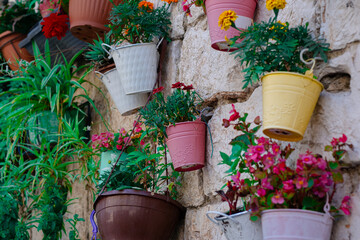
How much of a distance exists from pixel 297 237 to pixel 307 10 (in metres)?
0.88

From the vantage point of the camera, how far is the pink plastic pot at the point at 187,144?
267cm

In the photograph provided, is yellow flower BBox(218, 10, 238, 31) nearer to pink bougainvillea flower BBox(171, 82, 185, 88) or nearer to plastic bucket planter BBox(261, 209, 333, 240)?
pink bougainvillea flower BBox(171, 82, 185, 88)

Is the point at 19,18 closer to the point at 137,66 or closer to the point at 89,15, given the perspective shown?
the point at 89,15

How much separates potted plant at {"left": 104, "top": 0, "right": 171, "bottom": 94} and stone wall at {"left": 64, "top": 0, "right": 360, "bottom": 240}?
95 millimetres

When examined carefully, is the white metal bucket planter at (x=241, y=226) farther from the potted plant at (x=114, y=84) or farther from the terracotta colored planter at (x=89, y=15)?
the terracotta colored planter at (x=89, y=15)

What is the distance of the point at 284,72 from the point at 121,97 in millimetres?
1396

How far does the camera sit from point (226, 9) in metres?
2.53

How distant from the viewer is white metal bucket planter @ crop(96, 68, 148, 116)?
3.27 meters

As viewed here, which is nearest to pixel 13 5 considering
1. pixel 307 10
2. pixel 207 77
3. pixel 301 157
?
pixel 207 77

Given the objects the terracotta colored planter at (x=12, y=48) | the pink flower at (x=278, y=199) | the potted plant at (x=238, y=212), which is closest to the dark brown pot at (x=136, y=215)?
the potted plant at (x=238, y=212)

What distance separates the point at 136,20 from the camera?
3117 millimetres

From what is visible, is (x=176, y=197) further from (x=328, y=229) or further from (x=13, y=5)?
(x=13, y=5)

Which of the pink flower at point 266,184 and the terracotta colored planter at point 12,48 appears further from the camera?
the terracotta colored planter at point 12,48

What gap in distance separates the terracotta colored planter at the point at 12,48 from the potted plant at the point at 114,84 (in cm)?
118
